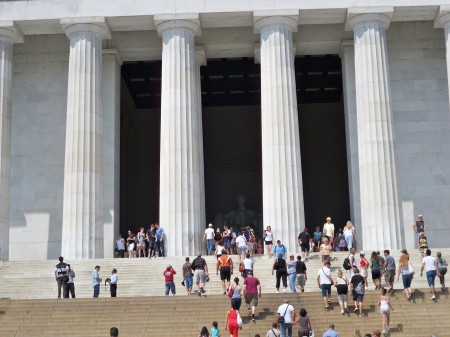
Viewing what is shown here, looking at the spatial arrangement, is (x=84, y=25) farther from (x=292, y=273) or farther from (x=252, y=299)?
(x=252, y=299)

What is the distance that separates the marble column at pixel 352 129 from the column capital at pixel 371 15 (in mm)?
4022

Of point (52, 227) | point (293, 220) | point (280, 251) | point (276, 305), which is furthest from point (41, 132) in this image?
point (276, 305)

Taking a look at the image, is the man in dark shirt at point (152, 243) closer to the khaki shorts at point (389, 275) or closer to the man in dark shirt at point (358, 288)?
the khaki shorts at point (389, 275)

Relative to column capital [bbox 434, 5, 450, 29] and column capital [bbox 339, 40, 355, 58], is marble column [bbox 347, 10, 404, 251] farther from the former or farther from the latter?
column capital [bbox 434, 5, 450, 29]

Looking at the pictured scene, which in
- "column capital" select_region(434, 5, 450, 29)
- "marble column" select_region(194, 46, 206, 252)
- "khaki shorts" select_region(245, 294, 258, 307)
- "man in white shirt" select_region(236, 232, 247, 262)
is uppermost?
"column capital" select_region(434, 5, 450, 29)

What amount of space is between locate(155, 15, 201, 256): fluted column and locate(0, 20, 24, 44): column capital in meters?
9.36

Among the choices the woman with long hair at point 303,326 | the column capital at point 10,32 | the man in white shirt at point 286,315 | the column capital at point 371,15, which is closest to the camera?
the woman with long hair at point 303,326

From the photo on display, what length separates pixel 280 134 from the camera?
49344 millimetres

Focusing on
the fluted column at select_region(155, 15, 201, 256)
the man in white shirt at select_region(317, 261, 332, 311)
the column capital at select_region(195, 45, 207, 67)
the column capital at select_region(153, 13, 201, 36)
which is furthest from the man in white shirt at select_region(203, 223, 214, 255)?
the man in white shirt at select_region(317, 261, 332, 311)

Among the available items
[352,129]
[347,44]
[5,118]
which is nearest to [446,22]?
[347,44]

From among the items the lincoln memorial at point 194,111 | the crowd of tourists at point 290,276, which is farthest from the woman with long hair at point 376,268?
the lincoln memorial at point 194,111

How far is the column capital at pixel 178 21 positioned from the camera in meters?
51.2

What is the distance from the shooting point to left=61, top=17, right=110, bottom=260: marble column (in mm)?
48375

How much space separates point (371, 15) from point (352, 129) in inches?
309
